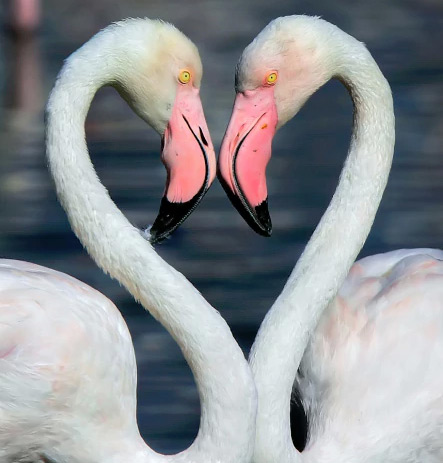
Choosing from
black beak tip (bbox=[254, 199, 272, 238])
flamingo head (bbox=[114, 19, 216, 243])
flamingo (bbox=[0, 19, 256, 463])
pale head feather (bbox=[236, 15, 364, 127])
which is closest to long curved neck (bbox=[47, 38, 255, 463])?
flamingo (bbox=[0, 19, 256, 463])

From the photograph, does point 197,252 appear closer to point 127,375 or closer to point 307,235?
point 307,235

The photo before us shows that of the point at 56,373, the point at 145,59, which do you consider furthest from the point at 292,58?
the point at 56,373

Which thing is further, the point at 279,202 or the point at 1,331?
the point at 279,202

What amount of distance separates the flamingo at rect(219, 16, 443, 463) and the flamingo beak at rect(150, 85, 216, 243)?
0.36 feet

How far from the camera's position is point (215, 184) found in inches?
376

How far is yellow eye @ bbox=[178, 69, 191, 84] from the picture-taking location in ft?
15.4

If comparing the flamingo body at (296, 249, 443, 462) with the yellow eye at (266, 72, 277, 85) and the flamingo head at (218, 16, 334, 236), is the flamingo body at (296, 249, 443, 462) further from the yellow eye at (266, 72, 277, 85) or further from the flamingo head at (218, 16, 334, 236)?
the yellow eye at (266, 72, 277, 85)

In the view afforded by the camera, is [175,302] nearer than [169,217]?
No

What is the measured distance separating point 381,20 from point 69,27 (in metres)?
3.16

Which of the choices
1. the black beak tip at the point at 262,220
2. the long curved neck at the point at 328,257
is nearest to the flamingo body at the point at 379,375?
the long curved neck at the point at 328,257

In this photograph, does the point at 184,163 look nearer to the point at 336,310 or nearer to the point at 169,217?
the point at 169,217

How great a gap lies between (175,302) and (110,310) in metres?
0.24

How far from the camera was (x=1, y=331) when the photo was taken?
4.64 metres

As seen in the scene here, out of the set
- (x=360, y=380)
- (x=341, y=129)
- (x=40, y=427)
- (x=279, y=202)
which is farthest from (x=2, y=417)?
Result: (x=341, y=129)
